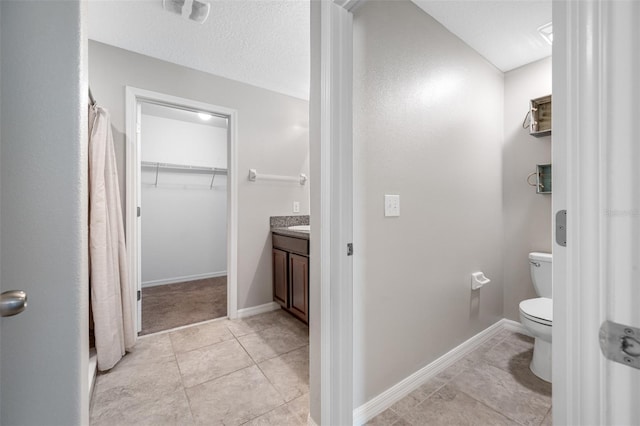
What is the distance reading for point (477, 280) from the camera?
6.40ft

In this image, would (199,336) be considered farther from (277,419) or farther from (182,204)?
(182,204)

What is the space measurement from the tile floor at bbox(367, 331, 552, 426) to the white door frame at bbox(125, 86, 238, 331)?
174cm

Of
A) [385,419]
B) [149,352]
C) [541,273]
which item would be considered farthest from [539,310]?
[149,352]

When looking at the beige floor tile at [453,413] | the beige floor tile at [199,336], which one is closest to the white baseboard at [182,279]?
the beige floor tile at [199,336]

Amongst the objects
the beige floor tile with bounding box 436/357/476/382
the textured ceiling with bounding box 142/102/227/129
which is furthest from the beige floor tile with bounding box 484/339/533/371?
the textured ceiling with bounding box 142/102/227/129

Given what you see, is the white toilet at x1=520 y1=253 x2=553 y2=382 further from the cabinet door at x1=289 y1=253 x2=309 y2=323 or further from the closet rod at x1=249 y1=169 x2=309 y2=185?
the closet rod at x1=249 y1=169 x2=309 y2=185

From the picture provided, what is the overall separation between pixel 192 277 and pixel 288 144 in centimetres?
261

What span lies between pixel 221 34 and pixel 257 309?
7.87 ft

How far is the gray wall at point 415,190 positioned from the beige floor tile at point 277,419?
35cm

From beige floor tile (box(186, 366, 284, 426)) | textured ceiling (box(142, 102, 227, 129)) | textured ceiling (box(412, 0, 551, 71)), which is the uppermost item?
textured ceiling (box(142, 102, 227, 129))

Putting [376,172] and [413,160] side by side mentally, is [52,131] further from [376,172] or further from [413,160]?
[413,160]

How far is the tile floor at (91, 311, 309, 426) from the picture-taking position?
138 centimetres

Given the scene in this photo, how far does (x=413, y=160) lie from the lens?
5.08 ft

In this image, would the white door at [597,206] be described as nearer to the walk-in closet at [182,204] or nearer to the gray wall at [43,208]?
the gray wall at [43,208]
